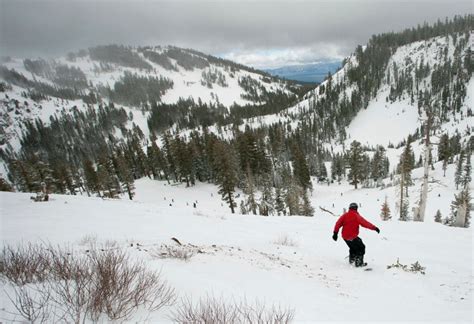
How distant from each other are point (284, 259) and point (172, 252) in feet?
10.2

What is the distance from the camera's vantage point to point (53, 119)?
18575 cm

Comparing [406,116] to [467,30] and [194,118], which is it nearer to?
[467,30]

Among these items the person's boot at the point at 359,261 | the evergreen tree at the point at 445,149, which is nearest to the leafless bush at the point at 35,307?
the person's boot at the point at 359,261

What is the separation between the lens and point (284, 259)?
280 inches

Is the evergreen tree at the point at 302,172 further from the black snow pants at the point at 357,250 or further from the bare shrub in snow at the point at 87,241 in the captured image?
the bare shrub in snow at the point at 87,241

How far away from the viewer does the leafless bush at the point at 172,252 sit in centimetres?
576

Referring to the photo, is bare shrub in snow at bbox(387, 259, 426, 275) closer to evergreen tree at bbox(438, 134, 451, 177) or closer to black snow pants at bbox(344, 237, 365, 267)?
black snow pants at bbox(344, 237, 365, 267)

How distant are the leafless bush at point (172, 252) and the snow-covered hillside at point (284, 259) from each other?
0.14 m

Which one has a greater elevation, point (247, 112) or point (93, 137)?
point (247, 112)

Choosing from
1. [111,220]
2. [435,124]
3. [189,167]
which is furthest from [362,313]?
[189,167]

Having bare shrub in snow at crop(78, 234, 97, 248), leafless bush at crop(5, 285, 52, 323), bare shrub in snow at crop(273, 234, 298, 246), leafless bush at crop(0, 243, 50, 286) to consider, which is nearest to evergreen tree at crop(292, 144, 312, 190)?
bare shrub in snow at crop(273, 234, 298, 246)

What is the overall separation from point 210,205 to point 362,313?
43388 millimetres

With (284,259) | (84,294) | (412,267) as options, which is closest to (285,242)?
(284,259)

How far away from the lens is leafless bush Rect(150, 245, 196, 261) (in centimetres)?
576
